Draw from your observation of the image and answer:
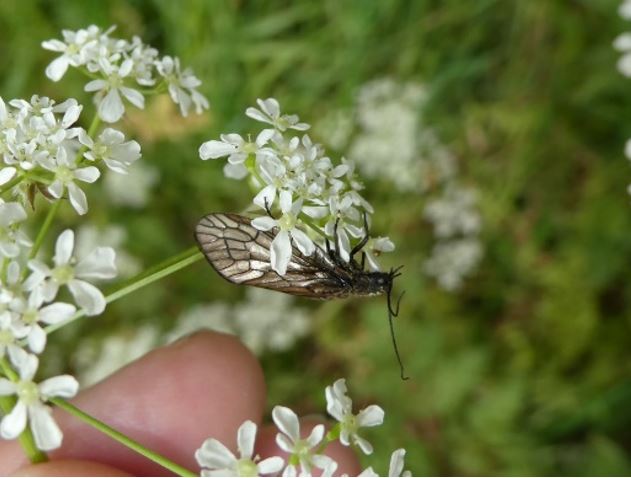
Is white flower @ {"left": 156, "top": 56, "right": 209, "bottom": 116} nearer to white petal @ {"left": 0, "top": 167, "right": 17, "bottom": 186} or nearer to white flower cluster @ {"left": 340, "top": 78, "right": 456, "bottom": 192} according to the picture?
white petal @ {"left": 0, "top": 167, "right": 17, "bottom": 186}

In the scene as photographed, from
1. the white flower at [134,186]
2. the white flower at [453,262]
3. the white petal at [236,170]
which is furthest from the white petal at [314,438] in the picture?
the white flower at [134,186]

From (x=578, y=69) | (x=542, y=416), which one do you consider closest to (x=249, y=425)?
(x=542, y=416)

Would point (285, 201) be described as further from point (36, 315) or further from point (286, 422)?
point (36, 315)

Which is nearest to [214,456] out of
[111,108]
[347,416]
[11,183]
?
[347,416]

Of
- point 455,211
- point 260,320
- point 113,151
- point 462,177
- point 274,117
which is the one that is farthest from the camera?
point 462,177

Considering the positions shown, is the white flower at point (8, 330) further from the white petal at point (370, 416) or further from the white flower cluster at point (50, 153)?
the white petal at point (370, 416)

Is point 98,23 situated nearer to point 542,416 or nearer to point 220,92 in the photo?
point 220,92
